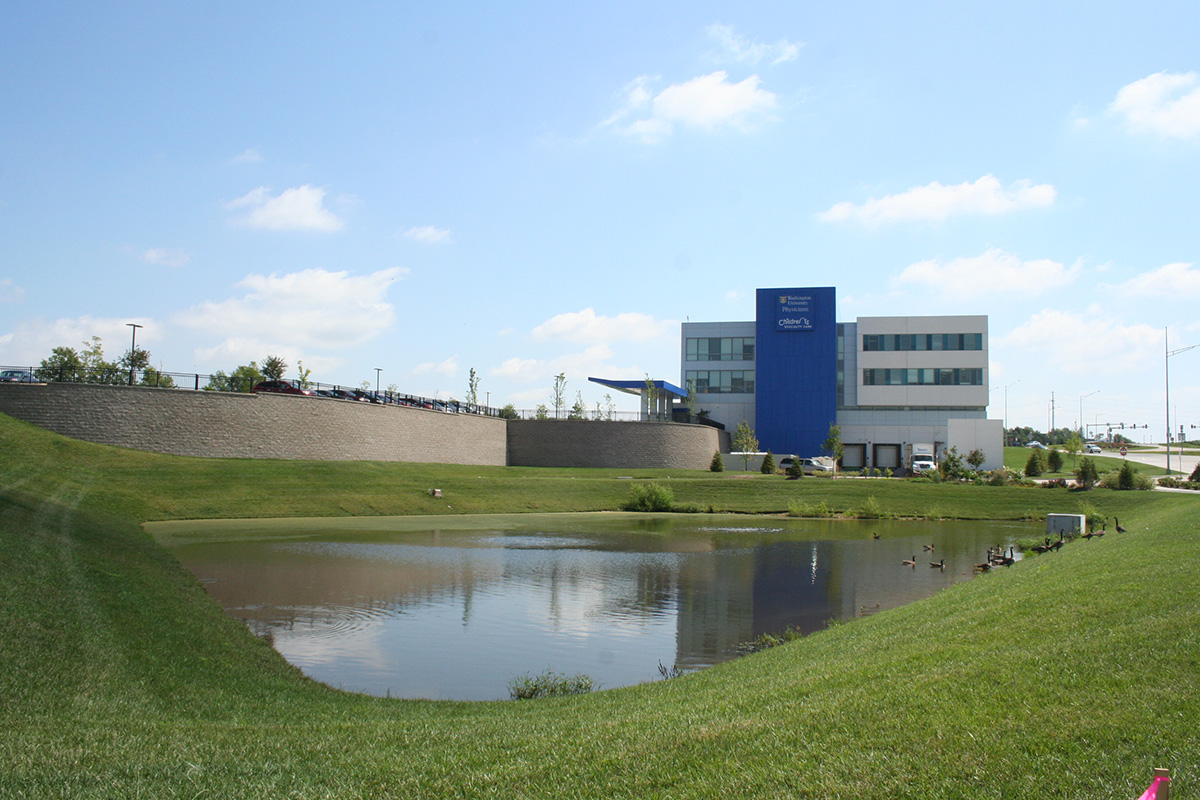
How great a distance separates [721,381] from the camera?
80.1 m

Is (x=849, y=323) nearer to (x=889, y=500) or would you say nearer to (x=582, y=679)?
(x=889, y=500)

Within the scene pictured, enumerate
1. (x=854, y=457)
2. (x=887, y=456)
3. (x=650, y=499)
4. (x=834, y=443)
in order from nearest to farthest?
(x=650, y=499), (x=834, y=443), (x=887, y=456), (x=854, y=457)

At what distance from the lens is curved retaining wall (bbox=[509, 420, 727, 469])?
63.4m

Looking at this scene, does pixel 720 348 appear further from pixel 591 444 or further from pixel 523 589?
pixel 523 589

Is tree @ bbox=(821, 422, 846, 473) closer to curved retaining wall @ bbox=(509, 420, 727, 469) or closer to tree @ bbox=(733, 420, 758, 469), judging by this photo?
tree @ bbox=(733, 420, 758, 469)

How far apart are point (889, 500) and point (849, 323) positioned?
114ft

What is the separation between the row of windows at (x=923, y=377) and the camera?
74562 mm

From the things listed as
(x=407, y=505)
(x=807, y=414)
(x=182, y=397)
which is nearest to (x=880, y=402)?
(x=807, y=414)

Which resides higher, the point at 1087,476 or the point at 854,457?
the point at 854,457

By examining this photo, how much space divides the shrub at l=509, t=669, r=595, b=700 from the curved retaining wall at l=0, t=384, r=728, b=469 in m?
34.5

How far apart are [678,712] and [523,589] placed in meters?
12.0

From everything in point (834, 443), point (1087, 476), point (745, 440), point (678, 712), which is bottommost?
point (678, 712)

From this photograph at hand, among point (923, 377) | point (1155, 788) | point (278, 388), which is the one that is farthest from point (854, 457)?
point (1155, 788)

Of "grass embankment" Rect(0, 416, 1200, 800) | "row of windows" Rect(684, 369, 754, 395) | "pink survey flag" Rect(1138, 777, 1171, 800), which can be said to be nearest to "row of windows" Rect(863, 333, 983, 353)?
"row of windows" Rect(684, 369, 754, 395)
